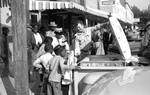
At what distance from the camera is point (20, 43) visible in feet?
20.5

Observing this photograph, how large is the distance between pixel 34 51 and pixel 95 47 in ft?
10.7

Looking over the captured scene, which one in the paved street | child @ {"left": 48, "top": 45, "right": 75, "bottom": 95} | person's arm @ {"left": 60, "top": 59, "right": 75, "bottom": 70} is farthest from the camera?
the paved street

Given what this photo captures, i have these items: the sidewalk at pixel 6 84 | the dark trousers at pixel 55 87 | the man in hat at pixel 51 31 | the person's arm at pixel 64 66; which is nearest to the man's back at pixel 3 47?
the sidewalk at pixel 6 84

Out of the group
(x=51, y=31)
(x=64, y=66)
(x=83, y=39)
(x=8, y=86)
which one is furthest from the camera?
(x=51, y=31)

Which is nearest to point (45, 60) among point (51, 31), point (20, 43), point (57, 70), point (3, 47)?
point (57, 70)

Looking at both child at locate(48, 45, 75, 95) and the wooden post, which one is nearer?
the wooden post

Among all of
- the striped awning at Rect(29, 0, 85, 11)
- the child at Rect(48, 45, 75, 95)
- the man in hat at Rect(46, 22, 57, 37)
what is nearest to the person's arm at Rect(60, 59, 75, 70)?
the child at Rect(48, 45, 75, 95)

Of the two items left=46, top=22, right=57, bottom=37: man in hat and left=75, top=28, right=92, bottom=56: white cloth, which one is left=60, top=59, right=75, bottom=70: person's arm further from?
left=46, top=22, right=57, bottom=37: man in hat

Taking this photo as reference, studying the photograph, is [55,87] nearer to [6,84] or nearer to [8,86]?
[8,86]

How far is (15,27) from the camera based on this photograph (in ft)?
20.4

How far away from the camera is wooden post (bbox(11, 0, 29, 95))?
618 cm

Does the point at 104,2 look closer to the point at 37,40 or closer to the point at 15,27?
the point at 37,40

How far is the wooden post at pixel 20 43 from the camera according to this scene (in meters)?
6.18

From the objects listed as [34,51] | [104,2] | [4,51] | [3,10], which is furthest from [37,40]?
[104,2]
